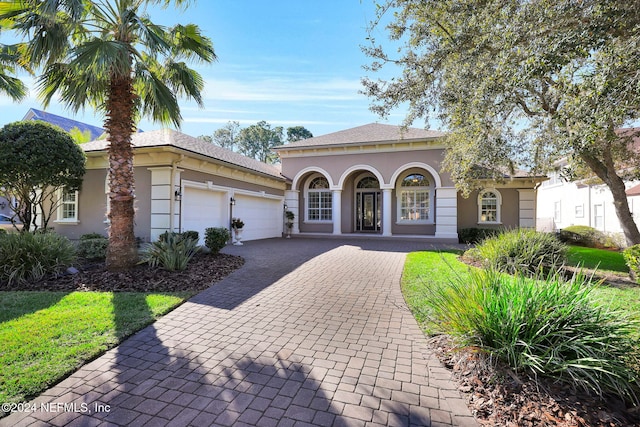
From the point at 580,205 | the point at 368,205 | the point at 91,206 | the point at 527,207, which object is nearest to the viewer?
the point at 91,206

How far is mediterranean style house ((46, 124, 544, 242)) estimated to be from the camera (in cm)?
1068

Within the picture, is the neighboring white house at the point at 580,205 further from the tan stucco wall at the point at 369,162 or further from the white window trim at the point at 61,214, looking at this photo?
the white window trim at the point at 61,214

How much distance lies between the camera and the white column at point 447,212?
51.1 feet

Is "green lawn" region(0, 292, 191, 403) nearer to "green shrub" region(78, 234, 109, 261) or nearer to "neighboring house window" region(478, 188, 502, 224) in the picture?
"green shrub" region(78, 234, 109, 261)

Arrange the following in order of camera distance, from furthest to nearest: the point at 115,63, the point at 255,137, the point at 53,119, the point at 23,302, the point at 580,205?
the point at 255,137 < the point at 53,119 < the point at 580,205 < the point at 115,63 < the point at 23,302

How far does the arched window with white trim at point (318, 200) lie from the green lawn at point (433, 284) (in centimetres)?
837

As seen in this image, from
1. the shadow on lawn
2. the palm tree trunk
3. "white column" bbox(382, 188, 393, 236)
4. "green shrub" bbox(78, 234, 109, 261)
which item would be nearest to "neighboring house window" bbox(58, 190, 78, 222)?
"green shrub" bbox(78, 234, 109, 261)

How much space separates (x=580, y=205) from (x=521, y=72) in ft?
78.7

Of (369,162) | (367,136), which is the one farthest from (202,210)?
(367,136)

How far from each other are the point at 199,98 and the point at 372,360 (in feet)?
27.4

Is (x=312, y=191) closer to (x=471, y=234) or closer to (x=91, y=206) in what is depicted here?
(x=471, y=234)

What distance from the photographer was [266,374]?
3.24 metres

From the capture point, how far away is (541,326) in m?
3.02

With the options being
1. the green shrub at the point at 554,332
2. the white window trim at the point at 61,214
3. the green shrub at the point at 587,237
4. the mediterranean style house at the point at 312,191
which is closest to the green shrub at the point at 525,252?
the green shrub at the point at 554,332
